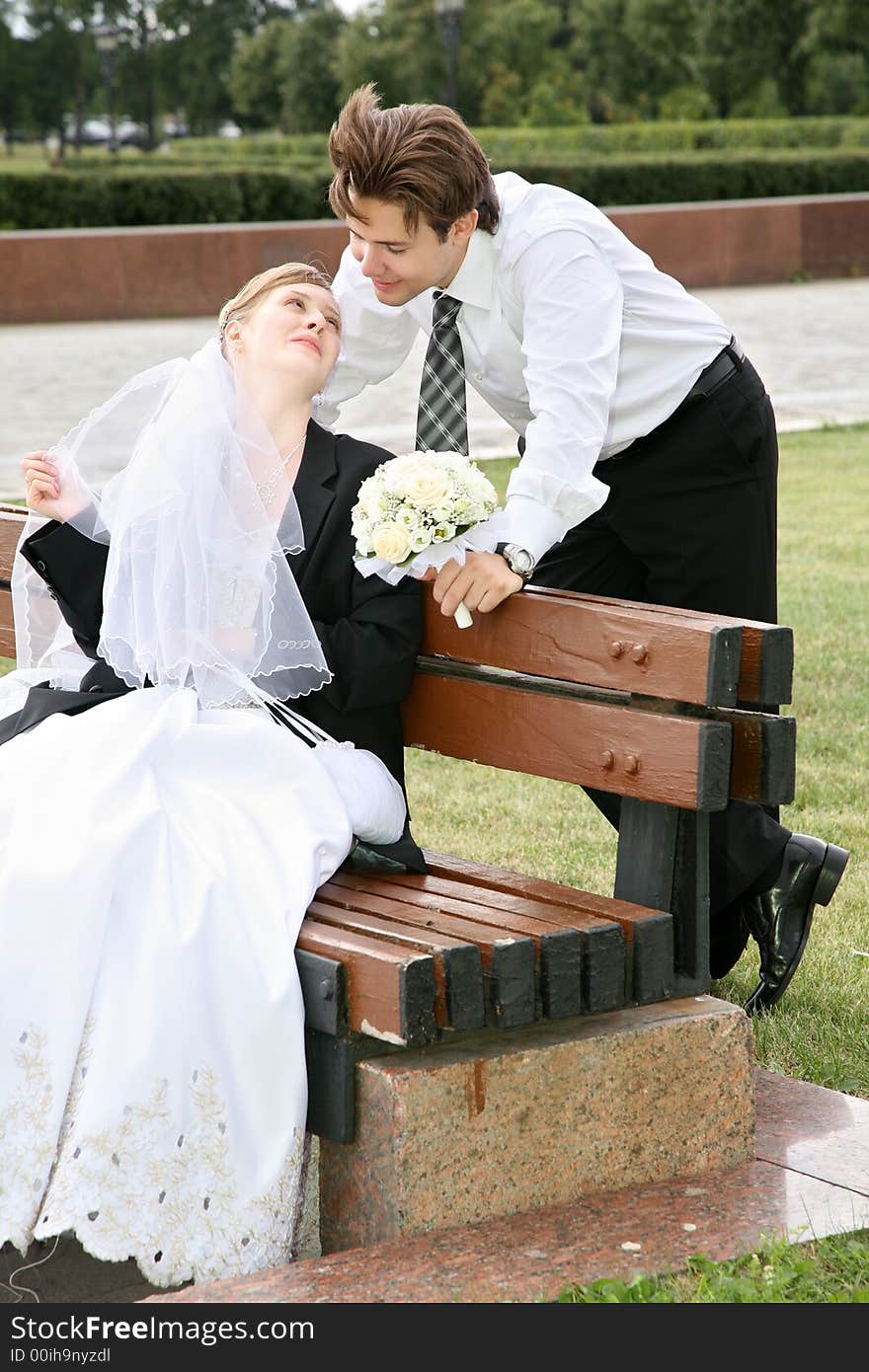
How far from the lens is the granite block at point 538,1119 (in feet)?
9.26

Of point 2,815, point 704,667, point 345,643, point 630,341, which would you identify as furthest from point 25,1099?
point 630,341

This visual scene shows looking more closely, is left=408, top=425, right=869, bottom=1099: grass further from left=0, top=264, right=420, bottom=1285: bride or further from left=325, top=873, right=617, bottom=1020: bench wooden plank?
left=0, top=264, right=420, bottom=1285: bride

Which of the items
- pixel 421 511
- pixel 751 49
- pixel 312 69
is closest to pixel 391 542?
pixel 421 511

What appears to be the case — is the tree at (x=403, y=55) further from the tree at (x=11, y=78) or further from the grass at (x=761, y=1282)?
the grass at (x=761, y=1282)

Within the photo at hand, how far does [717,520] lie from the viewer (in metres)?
3.78

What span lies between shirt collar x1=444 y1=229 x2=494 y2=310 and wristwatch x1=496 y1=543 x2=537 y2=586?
2.09ft

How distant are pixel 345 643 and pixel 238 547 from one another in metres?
0.27

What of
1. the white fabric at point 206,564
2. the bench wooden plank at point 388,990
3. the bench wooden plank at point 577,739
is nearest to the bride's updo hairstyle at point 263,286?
the white fabric at point 206,564

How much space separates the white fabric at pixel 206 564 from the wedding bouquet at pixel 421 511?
200 mm

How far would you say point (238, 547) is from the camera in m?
3.36

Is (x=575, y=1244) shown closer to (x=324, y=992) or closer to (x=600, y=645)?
(x=324, y=992)

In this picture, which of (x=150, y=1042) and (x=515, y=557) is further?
(x=515, y=557)

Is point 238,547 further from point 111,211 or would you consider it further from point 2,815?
point 111,211

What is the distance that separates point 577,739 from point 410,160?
1.11m
